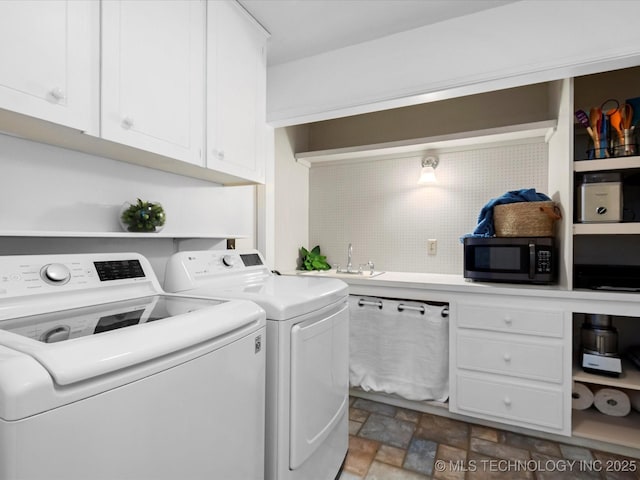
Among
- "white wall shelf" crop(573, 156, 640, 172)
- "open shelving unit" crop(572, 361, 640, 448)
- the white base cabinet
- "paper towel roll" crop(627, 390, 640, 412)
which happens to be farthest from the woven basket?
"paper towel roll" crop(627, 390, 640, 412)

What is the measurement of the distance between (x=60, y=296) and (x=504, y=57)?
88.3 inches

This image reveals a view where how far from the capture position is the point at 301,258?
10.5 feet

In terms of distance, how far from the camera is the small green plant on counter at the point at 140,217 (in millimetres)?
1511

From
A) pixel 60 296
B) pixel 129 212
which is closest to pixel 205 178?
pixel 129 212

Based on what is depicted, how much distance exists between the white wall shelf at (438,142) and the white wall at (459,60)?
0.53 m

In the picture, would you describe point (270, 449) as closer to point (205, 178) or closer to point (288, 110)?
point (205, 178)

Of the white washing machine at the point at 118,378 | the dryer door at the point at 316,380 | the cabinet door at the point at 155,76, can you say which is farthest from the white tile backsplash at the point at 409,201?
the white washing machine at the point at 118,378

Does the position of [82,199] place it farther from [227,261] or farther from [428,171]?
[428,171]

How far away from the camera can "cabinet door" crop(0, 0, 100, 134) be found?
3.12 feet

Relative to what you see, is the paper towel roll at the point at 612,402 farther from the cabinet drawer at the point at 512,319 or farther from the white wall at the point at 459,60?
the white wall at the point at 459,60

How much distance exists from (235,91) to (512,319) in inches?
79.0

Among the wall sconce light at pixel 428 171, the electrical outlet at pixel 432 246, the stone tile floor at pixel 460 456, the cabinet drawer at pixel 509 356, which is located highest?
the wall sconce light at pixel 428 171

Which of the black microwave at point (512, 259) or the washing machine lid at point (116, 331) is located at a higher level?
the black microwave at point (512, 259)

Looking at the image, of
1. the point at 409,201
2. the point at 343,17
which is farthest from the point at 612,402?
the point at 343,17
